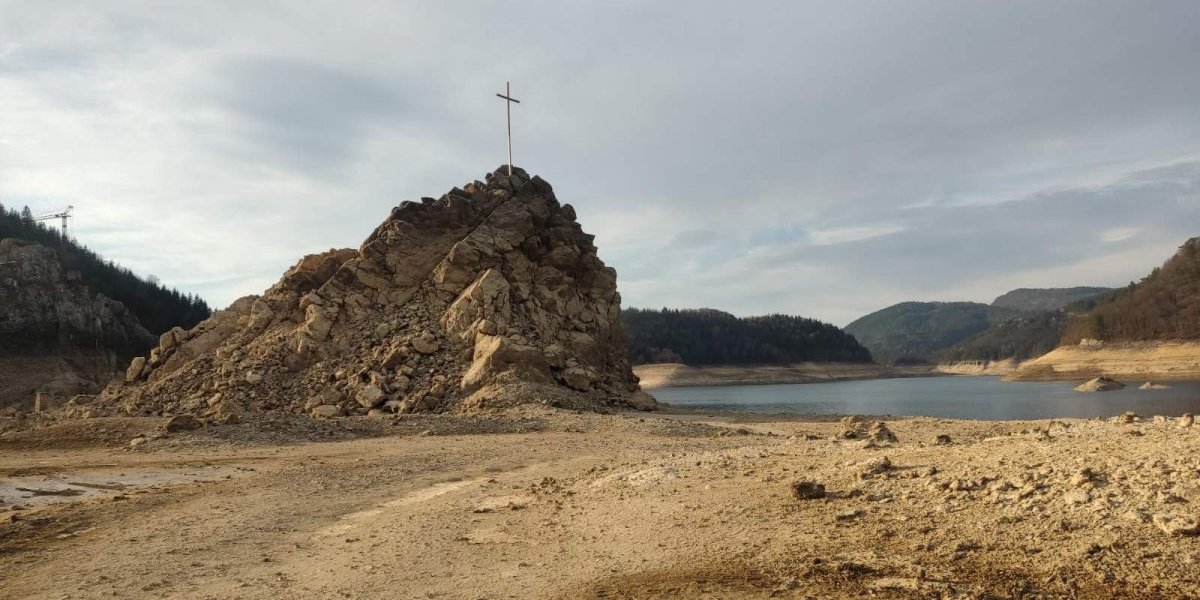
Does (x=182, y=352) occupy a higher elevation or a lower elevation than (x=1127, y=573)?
higher

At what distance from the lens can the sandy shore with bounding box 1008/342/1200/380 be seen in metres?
69.4

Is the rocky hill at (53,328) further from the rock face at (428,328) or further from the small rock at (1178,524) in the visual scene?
the small rock at (1178,524)

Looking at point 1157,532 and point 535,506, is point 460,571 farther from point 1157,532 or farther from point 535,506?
point 1157,532

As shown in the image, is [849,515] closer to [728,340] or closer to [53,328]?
[53,328]

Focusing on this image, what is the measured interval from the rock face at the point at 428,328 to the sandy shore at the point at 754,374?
79.2 m

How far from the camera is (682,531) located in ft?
24.0

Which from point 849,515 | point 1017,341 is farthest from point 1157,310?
point 849,515

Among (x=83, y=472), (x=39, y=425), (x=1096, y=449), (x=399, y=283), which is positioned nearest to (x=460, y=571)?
(x=1096, y=449)

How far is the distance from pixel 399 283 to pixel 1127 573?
→ 90.7 feet

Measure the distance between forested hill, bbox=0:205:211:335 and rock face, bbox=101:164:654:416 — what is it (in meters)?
57.9

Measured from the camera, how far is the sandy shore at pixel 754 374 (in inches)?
4466

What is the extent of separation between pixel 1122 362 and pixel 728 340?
A: 6500 centimetres

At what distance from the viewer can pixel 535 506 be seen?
933cm

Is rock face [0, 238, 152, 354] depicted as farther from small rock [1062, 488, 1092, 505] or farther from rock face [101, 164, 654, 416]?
small rock [1062, 488, 1092, 505]
